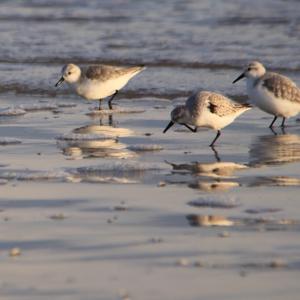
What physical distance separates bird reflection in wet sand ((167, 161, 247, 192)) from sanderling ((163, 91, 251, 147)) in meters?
1.05

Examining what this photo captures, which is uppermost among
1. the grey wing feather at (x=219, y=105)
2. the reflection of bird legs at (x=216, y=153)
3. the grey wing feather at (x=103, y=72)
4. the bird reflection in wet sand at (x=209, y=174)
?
the grey wing feather at (x=219, y=105)

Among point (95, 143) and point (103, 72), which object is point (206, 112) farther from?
point (103, 72)

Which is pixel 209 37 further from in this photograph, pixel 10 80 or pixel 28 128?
pixel 28 128

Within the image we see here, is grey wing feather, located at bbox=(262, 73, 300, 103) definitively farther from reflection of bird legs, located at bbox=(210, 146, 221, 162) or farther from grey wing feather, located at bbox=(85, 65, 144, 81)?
grey wing feather, located at bbox=(85, 65, 144, 81)

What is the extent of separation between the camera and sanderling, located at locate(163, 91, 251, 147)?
1037 centimetres

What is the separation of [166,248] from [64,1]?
18.9 metres

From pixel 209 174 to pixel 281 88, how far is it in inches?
117

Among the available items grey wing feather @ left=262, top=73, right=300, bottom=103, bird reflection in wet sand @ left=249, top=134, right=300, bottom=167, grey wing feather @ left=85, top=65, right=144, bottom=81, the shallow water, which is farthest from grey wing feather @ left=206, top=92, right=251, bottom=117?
grey wing feather @ left=85, top=65, right=144, bottom=81

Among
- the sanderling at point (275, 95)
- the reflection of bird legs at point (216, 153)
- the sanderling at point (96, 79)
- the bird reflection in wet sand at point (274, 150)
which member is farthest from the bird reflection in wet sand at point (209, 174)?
the sanderling at point (96, 79)

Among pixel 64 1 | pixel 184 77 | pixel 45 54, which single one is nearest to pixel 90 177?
pixel 184 77

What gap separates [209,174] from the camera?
29.0 ft

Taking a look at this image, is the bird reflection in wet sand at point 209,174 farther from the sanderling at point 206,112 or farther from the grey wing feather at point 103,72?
the grey wing feather at point 103,72

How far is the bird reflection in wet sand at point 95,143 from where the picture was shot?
9789 millimetres

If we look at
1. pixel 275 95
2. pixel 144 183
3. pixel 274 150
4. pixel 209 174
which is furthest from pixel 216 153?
pixel 275 95
